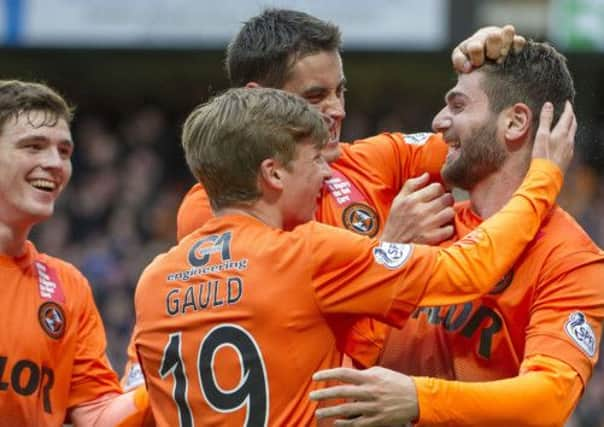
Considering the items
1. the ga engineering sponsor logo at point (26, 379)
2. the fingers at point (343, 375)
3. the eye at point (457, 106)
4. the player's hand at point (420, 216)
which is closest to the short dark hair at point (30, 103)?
the ga engineering sponsor logo at point (26, 379)

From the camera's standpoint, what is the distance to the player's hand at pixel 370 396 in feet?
14.6

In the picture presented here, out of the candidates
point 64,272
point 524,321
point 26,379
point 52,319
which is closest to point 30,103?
point 64,272

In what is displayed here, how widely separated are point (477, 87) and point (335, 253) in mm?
1018

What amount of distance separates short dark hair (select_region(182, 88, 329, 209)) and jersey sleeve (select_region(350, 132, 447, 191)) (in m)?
0.91

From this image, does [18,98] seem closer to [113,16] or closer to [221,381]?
[221,381]

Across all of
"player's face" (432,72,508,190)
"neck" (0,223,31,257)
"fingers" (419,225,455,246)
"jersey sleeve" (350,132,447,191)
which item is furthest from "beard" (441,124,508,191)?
"neck" (0,223,31,257)

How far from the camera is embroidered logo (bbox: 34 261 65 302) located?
5.85 meters

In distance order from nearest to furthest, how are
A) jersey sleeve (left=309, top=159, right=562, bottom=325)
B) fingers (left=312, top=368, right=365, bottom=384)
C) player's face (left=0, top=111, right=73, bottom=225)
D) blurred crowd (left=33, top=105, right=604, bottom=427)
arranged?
fingers (left=312, top=368, right=365, bottom=384)
jersey sleeve (left=309, top=159, right=562, bottom=325)
player's face (left=0, top=111, right=73, bottom=225)
blurred crowd (left=33, top=105, right=604, bottom=427)

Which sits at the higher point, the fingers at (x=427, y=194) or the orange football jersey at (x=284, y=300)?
the fingers at (x=427, y=194)

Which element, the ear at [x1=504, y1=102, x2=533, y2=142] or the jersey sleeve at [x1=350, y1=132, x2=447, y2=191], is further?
the jersey sleeve at [x1=350, y1=132, x2=447, y2=191]

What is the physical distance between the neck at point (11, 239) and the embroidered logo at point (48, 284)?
0.39ft

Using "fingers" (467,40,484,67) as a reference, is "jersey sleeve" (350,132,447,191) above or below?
below

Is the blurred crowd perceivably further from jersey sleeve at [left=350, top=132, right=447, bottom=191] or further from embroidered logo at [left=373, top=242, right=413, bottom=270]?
embroidered logo at [left=373, top=242, right=413, bottom=270]

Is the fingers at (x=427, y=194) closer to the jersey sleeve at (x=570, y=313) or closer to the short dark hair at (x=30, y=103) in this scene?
the jersey sleeve at (x=570, y=313)
